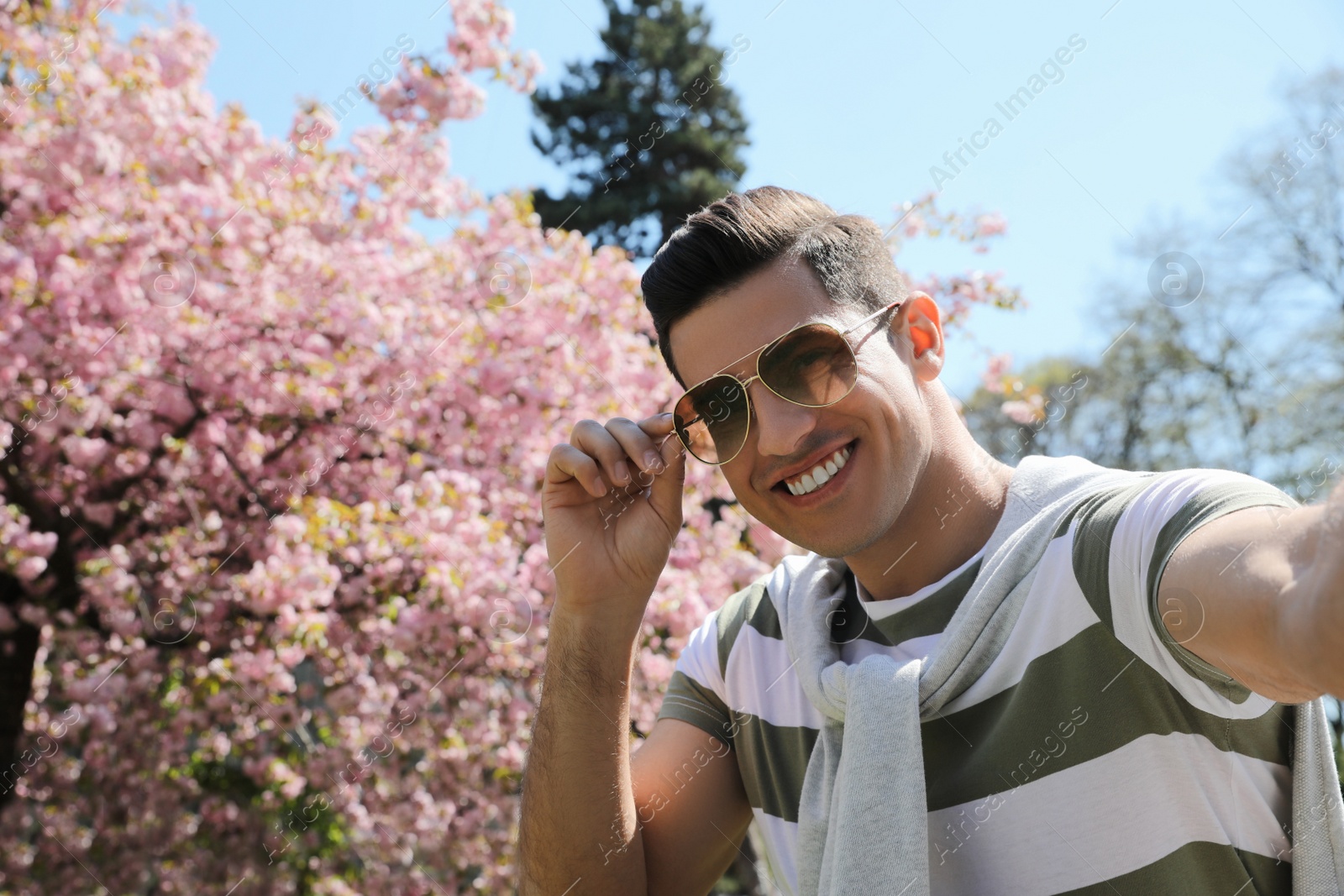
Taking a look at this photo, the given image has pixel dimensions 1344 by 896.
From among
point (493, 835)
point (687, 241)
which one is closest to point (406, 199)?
point (493, 835)

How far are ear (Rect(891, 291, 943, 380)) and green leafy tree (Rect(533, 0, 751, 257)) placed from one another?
15700mm

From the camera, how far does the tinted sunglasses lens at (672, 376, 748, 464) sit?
1.95 metres

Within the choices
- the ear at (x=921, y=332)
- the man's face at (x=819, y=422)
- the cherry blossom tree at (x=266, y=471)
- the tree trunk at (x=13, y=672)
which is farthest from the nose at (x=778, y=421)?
the tree trunk at (x=13, y=672)

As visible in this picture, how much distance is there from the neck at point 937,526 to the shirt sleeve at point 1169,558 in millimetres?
451

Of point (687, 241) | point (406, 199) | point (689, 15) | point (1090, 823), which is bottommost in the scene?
point (1090, 823)

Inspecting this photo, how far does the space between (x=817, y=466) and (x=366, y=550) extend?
3.71m

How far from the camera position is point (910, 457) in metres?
1.89

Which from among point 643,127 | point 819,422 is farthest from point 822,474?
point 643,127

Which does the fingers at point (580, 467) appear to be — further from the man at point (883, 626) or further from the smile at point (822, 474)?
the smile at point (822, 474)

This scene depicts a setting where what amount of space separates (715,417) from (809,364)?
0.24 metres

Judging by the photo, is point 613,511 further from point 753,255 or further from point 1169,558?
point 1169,558

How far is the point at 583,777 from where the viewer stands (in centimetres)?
193

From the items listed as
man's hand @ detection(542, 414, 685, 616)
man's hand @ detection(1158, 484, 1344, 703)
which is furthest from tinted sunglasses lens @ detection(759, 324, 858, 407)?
man's hand @ detection(1158, 484, 1344, 703)

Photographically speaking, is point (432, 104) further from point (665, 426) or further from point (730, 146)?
point (730, 146)
